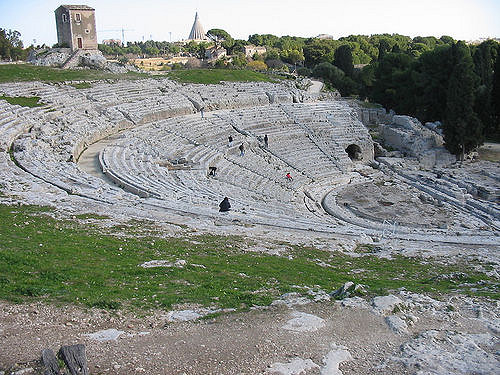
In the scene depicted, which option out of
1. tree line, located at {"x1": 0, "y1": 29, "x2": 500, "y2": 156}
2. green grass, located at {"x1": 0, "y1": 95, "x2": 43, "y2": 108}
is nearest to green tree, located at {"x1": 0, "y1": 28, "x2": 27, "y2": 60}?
tree line, located at {"x1": 0, "y1": 29, "x2": 500, "y2": 156}

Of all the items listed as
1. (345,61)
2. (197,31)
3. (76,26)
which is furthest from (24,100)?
(197,31)

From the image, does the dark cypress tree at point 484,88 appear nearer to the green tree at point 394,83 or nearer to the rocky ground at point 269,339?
the green tree at point 394,83

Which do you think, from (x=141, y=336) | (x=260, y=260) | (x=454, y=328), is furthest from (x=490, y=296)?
(x=141, y=336)

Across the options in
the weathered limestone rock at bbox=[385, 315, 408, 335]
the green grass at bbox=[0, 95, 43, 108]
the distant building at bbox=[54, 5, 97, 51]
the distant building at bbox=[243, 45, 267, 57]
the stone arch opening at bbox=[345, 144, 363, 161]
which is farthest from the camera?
the distant building at bbox=[243, 45, 267, 57]

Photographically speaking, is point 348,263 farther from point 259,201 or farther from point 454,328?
point 259,201

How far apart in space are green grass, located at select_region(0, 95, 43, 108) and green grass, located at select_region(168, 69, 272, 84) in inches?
544

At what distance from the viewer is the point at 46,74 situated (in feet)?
109

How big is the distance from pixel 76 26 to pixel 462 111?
3039cm

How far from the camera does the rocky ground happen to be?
5.88m

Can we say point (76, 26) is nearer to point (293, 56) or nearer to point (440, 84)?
point (440, 84)

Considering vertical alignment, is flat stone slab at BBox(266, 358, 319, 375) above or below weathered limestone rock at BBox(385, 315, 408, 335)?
above

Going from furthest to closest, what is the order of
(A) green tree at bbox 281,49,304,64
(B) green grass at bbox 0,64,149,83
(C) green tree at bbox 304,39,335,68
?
(A) green tree at bbox 281,49,304,64 < (C) green tree at bbox 304,39,335,68 < (B) green grass at bbox 0,64,149,83

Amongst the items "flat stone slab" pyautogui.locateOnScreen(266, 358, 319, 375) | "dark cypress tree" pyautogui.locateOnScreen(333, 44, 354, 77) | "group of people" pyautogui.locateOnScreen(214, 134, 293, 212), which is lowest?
"group of people" pyautogui.locateOnScreen(214, 134, 293, 212)

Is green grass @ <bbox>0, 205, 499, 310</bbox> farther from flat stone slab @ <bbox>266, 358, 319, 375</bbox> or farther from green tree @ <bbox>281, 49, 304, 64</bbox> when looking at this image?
green tree @ <bbox>281, 49, 304, 64</bbox>
